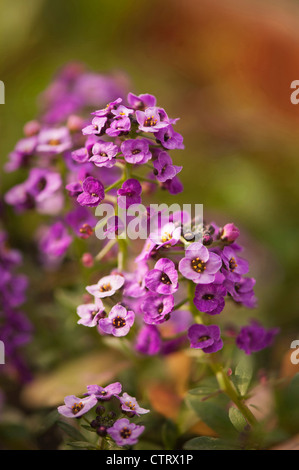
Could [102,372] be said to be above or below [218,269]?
below

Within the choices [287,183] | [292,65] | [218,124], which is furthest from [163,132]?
[292,65]

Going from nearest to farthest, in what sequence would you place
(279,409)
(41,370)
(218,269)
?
(218,269) < (279,409) < (41,370)

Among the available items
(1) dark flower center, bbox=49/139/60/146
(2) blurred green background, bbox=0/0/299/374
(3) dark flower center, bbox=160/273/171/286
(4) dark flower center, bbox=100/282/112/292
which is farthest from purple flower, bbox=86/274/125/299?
(2) blurred green background, bbox=0/0/299/374

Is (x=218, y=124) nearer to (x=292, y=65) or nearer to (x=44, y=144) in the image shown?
(x=292, y=65)

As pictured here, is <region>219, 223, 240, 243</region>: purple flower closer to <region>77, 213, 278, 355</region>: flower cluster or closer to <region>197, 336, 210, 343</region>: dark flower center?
<region>77, 213, 278, 355</region>: flower cluster

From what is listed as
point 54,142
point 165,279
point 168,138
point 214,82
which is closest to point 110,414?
point 165,279

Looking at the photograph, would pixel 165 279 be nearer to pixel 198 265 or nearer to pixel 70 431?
pixel 198 265
